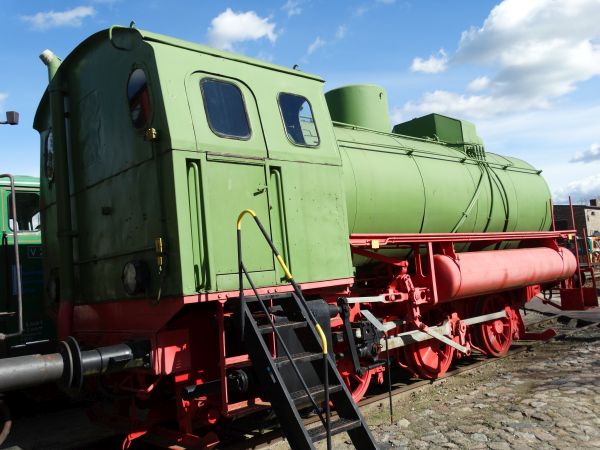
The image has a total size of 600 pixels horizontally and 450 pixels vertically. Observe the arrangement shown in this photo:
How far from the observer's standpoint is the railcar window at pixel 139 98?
4.64m

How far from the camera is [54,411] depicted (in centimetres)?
788

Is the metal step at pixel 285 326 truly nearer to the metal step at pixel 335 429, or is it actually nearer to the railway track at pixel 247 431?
the metal step at pixel 335 429

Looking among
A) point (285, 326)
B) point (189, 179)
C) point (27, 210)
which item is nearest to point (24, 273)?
point (27, 210)

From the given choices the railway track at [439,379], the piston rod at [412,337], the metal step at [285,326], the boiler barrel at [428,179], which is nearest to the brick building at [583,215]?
the railway track at [439,379]

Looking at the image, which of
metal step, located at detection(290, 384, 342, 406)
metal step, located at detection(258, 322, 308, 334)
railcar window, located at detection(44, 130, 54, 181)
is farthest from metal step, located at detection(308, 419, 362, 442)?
railcar window, located at detection(44, 130, 54, 181)

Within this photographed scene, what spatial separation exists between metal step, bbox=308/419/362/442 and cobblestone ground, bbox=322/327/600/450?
1240 millimetres

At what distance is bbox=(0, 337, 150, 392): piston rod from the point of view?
378cm

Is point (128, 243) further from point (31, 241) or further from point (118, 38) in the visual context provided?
point (31, 241)

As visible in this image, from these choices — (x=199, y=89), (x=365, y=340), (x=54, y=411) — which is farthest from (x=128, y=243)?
(x=54, y=411)

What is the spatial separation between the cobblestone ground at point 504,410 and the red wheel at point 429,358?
0.19 metres

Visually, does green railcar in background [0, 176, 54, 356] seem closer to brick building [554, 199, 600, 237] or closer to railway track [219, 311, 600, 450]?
railway track [219, 311, 600, 450]

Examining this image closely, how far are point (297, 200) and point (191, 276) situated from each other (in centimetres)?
140

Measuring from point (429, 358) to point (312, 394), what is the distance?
12.6ft

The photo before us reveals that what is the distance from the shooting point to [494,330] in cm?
898
